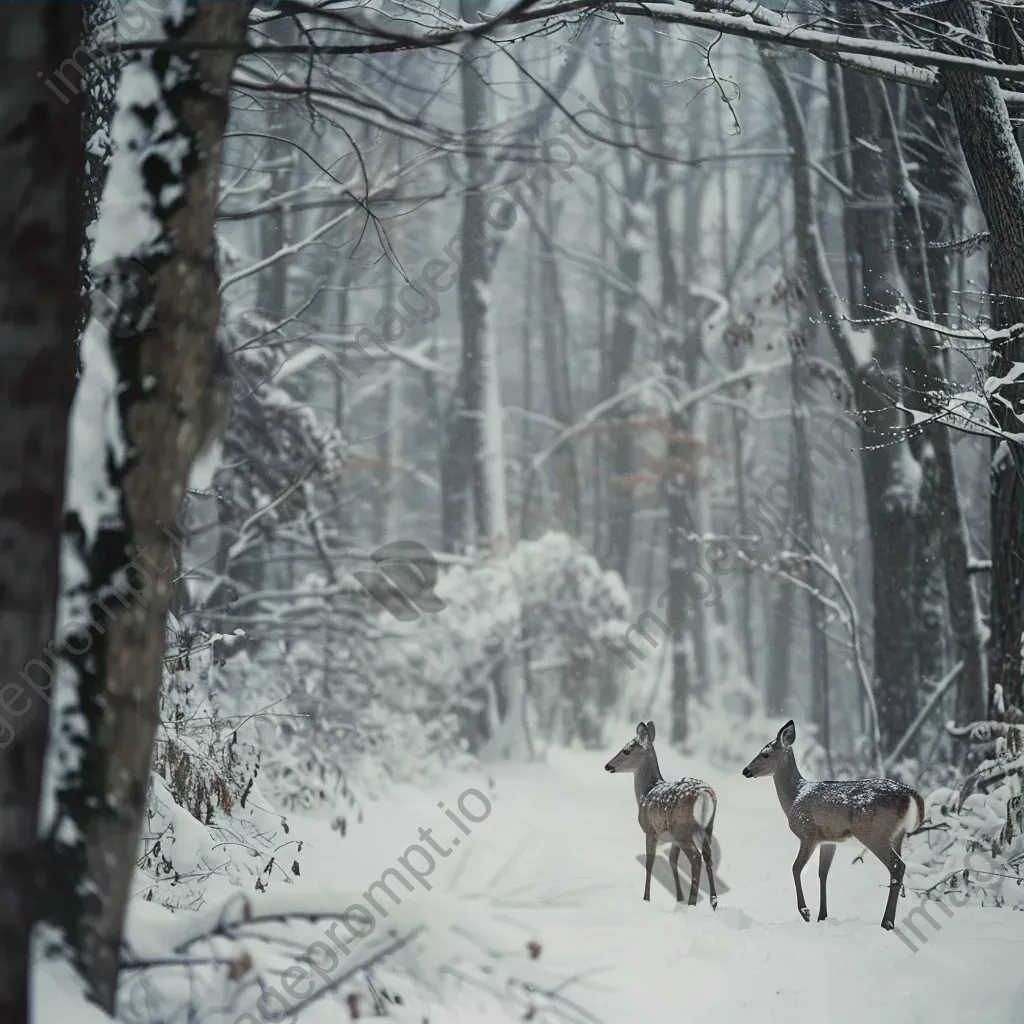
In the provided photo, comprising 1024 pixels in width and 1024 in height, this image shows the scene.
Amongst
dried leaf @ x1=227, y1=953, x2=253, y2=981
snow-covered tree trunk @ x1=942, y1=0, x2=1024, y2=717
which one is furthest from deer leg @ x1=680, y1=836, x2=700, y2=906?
dried leaf @ x1=227, y1=953, x2=253, y2=981

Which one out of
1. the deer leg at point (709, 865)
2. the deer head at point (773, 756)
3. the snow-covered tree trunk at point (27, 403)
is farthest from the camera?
the deer head at point (773, 756)

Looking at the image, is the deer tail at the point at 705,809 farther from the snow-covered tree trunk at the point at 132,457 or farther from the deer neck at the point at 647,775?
the snow-covered tree trunk at the point at 132,457

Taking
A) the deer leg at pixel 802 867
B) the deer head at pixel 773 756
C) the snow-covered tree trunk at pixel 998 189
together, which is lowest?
the deer leg at pixel 802 867

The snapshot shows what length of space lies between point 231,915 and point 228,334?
957 cm

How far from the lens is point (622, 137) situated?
2438 cm

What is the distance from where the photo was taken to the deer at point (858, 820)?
20.6ft

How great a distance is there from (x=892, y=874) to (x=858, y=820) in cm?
35

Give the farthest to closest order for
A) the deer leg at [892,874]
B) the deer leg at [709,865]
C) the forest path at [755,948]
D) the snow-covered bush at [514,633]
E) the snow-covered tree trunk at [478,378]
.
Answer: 1. the snow-covered tree trunk at [478,378]
2. the snow-covered bush at [514,633]
3. the deer leg at [709,865]
4. the deer leg at [892,874]
5. the forest path at [755,948]

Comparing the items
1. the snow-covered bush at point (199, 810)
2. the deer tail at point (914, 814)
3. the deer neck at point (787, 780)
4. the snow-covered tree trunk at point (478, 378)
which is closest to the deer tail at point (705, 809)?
the deer neck at point (787, 780)

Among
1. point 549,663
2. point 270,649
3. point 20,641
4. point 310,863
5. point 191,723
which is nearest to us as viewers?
point 20,641

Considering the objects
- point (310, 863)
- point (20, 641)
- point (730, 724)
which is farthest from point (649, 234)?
point (20, 641)

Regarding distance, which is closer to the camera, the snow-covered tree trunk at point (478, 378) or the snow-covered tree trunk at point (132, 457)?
the snow-covered tree trunk at point (132, 457)

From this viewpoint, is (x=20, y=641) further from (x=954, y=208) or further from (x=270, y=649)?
(x=954, y=208)

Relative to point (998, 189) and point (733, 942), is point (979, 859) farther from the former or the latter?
point (998, 189)
